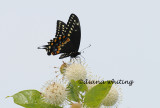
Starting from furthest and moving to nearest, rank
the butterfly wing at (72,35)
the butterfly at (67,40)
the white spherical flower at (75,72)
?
the butterfly wing at (72,35), the butterfly at (67,40), the white spherical flower at (75,72)

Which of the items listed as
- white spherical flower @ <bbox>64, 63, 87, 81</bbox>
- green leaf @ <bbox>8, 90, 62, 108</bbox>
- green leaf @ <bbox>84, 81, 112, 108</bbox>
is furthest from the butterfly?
green leaf @ <bbox>84, 81, 112, 108</bbox>

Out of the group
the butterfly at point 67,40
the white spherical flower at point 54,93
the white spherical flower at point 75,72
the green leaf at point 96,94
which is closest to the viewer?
the green leaf at point 96,94

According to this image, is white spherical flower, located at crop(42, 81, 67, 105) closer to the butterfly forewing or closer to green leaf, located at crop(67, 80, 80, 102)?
green leaf, located at crop(67, 80, 80, 102)

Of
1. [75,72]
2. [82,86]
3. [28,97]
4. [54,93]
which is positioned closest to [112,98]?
[82,86]

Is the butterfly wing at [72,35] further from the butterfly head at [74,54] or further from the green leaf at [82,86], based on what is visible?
the green leaf at [82,86]

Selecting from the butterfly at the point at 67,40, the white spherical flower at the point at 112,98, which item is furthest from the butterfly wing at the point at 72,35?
the white spherical flower at the point at 112,98

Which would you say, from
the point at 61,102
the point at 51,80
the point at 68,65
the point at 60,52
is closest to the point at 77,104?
the point at 61,102

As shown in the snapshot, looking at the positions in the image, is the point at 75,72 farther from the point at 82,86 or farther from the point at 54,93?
the point at 54,93
